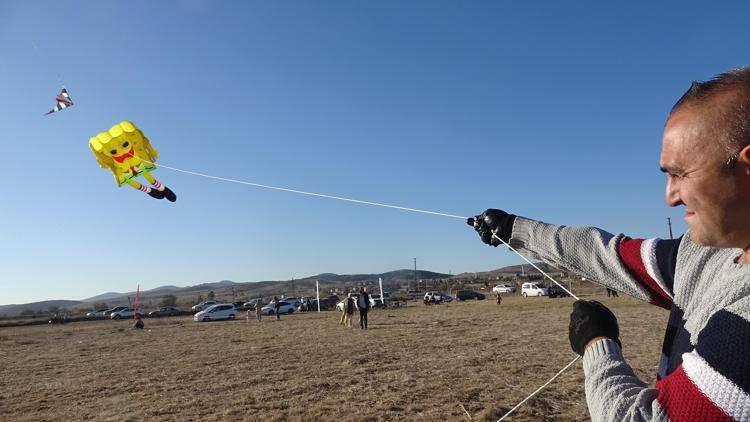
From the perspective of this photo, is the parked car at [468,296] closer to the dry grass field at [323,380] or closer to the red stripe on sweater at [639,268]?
the dry grass field at [323,380]

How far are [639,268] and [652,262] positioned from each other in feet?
0.23

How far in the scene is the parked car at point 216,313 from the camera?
31328 millimetres

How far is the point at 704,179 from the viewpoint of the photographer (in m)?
1.18

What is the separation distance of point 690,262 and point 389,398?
Answer: 5337 millimetres

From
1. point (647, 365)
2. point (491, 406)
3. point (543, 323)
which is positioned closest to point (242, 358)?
point (491, 406)

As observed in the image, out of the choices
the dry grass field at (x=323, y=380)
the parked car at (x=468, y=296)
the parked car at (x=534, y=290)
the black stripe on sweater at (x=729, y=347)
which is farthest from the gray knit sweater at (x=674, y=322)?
the parked car at (x=468, y=296)

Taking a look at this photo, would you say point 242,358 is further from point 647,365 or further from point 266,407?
point 647,365

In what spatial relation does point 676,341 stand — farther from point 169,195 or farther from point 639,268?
point 169,195

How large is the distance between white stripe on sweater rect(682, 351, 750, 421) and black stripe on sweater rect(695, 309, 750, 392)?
0.03 feet

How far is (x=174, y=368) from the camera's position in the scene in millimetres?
10039

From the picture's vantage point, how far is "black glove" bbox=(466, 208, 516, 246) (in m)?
2.53

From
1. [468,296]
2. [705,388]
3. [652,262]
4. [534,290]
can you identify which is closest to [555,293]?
[534,290]

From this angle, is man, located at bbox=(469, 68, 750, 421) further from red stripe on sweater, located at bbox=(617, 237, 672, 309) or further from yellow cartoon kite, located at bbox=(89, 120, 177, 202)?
yellow cartoon kite, located at bbox=(89, 120, 177, 202)

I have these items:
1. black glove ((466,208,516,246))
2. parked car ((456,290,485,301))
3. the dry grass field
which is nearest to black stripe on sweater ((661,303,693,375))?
black glove ((466,208,516,246))
